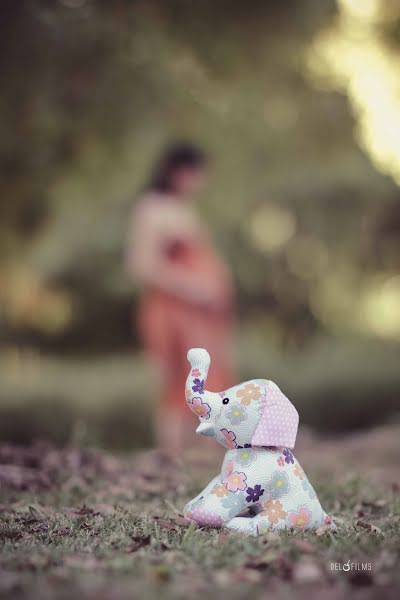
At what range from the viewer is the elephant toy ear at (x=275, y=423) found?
291cm

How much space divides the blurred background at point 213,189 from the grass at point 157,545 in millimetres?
3171

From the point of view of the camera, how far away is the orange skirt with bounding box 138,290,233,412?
773 cm

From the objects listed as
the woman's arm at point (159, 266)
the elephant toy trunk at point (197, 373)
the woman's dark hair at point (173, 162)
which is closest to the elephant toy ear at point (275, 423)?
the elephant toy trunk at point (197, 373)

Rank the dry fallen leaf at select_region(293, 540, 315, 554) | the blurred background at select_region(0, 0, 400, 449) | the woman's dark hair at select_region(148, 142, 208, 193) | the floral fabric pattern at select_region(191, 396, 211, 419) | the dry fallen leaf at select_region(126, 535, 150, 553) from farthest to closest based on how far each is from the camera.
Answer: the woman's dark hair at select_region(148, 142, 208, 193), the blurred background at select_region(0, 0, 400, 449), the floral fabric pattern at select_region(191, 396, 211, 419), the dry fallen leaf at select_region(126, 535, 150, 553), the dry fallen leaf at select_region(293, 540, 315, 554)

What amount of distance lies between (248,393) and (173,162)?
5.49m

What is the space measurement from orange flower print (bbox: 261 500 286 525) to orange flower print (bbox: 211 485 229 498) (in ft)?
0.50

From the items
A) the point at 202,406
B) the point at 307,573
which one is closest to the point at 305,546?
the point at 307,573

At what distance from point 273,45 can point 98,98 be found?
2.02 m

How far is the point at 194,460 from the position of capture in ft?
19.0

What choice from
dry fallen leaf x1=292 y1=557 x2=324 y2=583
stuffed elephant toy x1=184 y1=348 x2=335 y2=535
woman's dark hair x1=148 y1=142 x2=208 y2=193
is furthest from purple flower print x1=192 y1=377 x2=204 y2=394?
woman's dark hair x1=148 y1=142 x2=208 y2=193

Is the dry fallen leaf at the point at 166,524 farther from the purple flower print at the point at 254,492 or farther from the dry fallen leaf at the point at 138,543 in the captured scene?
the purple flower print at the point at 254,492

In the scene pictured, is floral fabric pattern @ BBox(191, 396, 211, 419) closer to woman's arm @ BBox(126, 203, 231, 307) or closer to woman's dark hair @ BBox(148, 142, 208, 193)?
woman's arm @ BBox(126, 203, 231, 307)

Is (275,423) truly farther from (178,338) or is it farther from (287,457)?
(178,338)

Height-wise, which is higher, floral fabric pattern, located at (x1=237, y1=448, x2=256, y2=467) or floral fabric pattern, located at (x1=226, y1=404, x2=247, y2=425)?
floral fabric pattern, located at (x1=226, y1=404, x2=247, y2=425)
